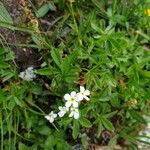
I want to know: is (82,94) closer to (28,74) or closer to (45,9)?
(28,74)

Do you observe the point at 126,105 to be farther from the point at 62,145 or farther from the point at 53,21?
the point at 53,21

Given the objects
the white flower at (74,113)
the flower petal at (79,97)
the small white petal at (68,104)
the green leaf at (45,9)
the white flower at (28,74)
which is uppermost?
the green leaf at (45,9)

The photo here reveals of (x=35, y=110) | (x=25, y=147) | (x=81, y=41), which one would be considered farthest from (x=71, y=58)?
(x=25, y=147)

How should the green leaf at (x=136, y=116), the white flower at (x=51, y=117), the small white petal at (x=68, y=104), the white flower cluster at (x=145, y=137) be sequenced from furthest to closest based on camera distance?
the white flower cluster at (x=145, y=137), the green leaf at (x=136, y=116), the white flower at (x=51, y=117), the small white petal at (x=68, y=104)

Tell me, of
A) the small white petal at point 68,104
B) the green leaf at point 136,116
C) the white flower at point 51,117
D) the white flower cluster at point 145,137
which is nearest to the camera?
the small white petal at point 68,104

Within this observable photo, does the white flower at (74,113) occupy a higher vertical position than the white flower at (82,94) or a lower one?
lower

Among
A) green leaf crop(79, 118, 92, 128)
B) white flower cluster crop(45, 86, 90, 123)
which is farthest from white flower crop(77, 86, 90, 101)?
green leaf crop(79, 118, 92, 128)

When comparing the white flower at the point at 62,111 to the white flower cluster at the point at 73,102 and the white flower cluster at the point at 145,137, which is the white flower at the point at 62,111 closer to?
the white flower cluster at the point at 73,102

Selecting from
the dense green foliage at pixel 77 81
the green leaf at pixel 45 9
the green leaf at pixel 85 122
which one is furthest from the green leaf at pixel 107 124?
the green leaf at pixel 45 9
